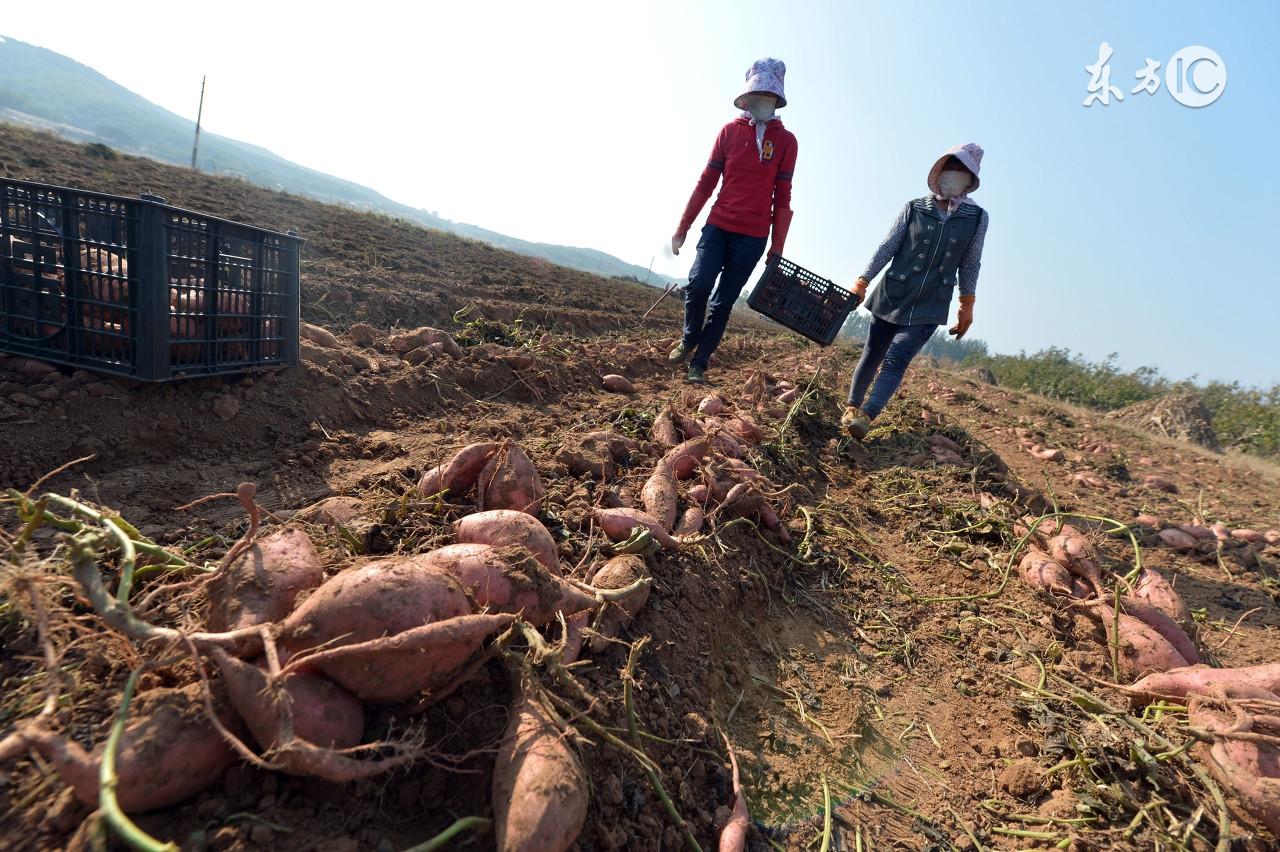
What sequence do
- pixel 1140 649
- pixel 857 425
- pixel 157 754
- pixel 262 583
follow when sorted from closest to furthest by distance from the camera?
pixel 157 754 < pixel 262 583 < pixel 1140 649 < pixel 857 425

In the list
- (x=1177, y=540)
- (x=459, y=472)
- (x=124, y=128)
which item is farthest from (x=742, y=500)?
(x=124, y=128)

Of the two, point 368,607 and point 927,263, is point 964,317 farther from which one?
point 368,607

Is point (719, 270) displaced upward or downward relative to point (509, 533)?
upward

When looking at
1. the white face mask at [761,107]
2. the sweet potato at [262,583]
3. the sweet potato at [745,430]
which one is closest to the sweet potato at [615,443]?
the sweet potato at [745,430]

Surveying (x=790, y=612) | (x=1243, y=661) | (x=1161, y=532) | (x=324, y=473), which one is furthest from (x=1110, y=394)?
(x=324, y=473)

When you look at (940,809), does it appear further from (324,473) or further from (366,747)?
(324,473)

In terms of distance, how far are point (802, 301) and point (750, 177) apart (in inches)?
52.6

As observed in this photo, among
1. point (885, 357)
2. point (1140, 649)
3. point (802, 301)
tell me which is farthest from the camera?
point (802, 301)

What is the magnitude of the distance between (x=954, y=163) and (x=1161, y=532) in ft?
10.3

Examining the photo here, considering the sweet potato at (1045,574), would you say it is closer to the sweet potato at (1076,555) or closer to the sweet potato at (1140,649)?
the sweet potato at (1076,555)

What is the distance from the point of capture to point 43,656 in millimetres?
1231

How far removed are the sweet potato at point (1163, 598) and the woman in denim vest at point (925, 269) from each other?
212 centimetres

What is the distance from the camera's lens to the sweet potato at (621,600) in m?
1.74

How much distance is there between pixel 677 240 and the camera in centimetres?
555
